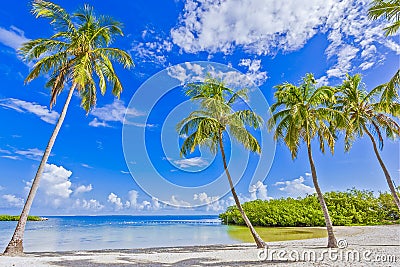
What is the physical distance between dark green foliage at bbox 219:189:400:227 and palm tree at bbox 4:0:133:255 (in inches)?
1172

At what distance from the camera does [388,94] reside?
11.4 meters

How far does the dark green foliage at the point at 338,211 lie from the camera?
3534cm

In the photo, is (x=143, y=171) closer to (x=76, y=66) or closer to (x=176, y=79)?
(x=176, y=79)

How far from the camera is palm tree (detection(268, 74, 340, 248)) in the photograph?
44.7 ft

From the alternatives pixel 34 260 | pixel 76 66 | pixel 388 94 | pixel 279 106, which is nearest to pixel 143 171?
pixel 34 260

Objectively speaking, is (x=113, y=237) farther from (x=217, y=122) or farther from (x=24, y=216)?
(x=217, y=122)

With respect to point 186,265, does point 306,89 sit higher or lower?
higher

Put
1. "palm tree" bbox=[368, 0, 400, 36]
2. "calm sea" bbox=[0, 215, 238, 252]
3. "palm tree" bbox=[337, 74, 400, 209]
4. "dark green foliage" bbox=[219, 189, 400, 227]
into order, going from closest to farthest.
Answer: "palm tree" bbox=[368, 0, 400, 36] < "palm tree" bbox=[337, 74, 400, 209] < "calm sea" bbox=[0, 215, 238, 252] < "dark green foliage" bbox=[219, 189, 400, 227]

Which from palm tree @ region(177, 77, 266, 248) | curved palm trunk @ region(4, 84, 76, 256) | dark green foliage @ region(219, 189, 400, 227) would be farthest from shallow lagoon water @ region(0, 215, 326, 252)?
palm tree @ region(177, 77, 266, 248)

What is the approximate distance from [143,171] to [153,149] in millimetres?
1118

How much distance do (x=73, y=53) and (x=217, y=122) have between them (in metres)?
7.03

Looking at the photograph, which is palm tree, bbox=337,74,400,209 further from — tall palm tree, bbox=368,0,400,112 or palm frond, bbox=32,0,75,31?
palm frond, bbox=32,0,75,31

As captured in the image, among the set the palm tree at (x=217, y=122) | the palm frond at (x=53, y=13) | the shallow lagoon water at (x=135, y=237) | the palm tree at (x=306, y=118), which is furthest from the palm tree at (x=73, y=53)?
the shallow lagoon water at (x=135, y=237)

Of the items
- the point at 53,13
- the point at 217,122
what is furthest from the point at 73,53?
the point at 217,122
